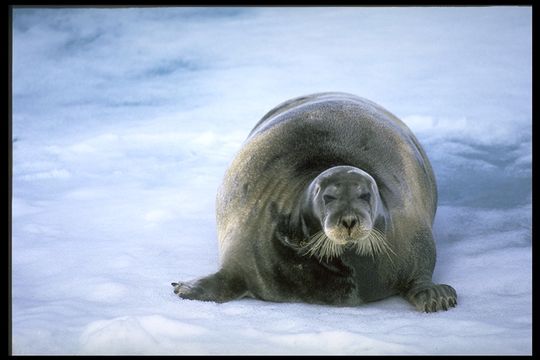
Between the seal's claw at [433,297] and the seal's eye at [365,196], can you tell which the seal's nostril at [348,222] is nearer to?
the seal's eye at [365,196]

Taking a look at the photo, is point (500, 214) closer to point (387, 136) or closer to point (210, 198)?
point (387, 136)

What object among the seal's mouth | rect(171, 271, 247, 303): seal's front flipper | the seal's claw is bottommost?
the seal's claw

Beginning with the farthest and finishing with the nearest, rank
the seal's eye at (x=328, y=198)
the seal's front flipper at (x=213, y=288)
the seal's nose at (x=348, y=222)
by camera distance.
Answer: the seal's front flipper at (x=213, y=288)
the seal's eye at (x=328, y=198)
the seal's nose at (x=348, y=222)

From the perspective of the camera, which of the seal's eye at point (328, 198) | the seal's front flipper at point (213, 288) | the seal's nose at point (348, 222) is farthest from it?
the seal's front flipper at point (213, 288)

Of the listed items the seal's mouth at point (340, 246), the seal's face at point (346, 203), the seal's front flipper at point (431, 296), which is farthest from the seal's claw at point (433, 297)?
the seal's face at point (346, 203)

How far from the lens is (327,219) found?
3.64 meters

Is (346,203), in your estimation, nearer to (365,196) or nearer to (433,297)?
(365,196)

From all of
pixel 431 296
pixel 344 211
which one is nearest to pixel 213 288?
pixel 344 211

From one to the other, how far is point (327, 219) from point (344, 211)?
0.07m

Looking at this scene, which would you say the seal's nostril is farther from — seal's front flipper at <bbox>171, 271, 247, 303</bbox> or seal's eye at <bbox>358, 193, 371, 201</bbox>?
seal's front flipper at <bbox>171, 271, 247, 303</bbox>

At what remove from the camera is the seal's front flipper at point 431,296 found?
381 cm

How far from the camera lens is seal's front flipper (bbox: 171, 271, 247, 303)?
3931 mm

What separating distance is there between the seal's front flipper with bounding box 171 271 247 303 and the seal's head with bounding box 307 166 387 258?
0.35 meters

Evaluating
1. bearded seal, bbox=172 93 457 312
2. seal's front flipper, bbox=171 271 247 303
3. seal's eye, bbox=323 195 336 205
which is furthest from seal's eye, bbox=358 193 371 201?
seal's front flipper, bbox=171 271 247 303
